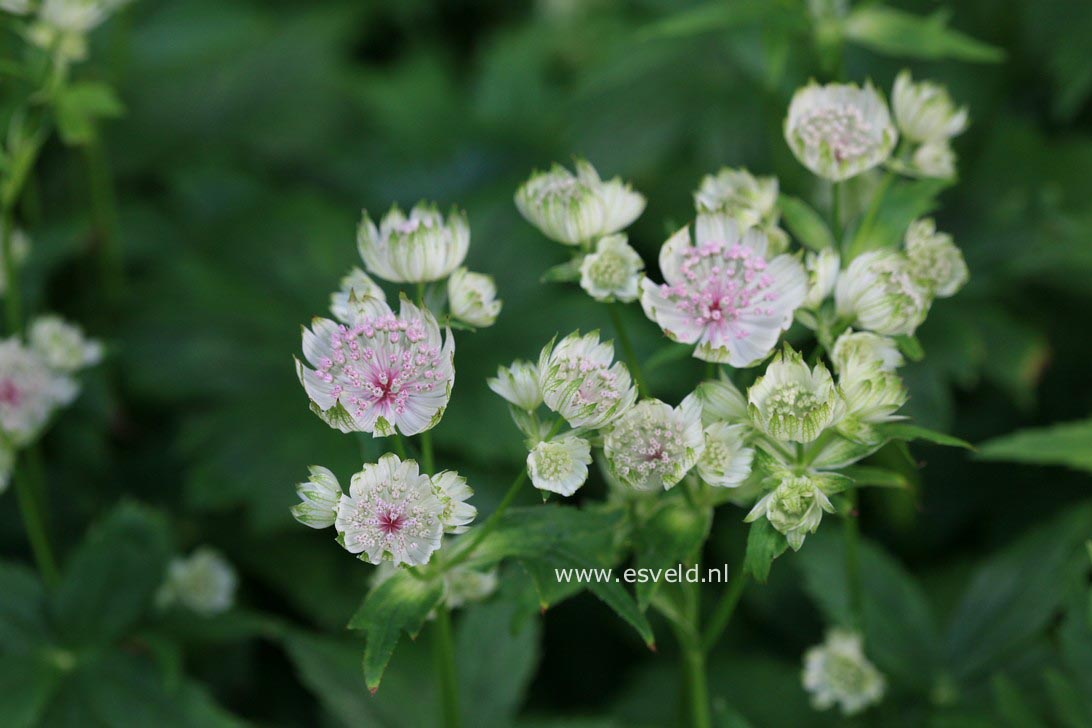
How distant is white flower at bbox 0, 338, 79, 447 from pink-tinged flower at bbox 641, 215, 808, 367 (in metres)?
1.14

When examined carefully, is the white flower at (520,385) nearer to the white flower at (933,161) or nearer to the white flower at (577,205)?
the white flower at (577,205)

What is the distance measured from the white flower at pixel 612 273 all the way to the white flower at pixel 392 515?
31 cm

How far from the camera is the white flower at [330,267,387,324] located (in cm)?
121

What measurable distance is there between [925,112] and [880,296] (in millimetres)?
413

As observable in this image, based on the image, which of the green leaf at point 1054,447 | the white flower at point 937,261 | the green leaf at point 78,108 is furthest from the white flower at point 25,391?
the green leaf at point 1054,447

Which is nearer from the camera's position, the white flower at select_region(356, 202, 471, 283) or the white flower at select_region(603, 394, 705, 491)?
the white flower at select_region(603, 394, 705, 491)

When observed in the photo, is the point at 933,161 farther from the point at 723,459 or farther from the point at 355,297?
the point at 355,297

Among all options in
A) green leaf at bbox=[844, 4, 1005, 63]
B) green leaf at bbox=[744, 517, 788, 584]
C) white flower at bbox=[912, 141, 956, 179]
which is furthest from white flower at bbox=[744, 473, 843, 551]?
green leaf at bbox=[844, 4, 1005, 63]

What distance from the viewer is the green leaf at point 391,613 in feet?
4.06

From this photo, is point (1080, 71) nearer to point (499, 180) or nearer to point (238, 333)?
point (499, 180)

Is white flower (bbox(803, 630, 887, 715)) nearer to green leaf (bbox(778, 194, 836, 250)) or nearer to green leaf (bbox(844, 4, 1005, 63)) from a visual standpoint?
green leaf (bbox(778, 194, 836, 250))

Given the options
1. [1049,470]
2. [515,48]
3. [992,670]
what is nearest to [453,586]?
[992,670]

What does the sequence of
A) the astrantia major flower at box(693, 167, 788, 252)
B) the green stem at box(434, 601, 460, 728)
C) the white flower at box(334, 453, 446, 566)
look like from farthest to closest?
the green stem at box(434, 601, 460, 728) < the astrantia major flower at box(693, 167, 788, 252) < the white flower at box(334, 453, 446, 566)

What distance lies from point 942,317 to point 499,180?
133cm
